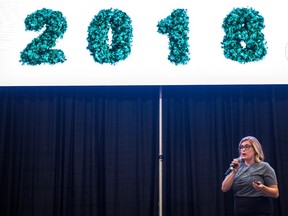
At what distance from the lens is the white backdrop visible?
322 cm

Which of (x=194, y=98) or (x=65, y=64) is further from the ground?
(x=65, y=64)

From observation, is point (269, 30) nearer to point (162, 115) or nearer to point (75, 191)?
point (162, 115)

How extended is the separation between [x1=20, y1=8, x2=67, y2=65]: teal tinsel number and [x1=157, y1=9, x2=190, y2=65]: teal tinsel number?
0.89 m

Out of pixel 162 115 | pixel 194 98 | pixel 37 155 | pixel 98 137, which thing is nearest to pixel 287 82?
pixel 194 98

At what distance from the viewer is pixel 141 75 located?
10.7 feet

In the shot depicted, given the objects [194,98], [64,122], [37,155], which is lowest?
[37,155]

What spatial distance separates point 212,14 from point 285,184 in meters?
1.61

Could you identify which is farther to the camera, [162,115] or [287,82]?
[162,115]

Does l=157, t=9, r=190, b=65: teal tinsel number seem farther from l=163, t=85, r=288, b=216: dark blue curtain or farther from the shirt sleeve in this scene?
the shirt sleeve

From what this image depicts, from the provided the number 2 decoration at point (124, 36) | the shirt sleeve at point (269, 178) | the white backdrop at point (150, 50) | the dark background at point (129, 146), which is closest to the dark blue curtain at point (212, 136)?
the dark background at point (129, 146)

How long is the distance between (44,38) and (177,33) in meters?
1.18

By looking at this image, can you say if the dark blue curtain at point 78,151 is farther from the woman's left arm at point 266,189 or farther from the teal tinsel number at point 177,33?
the woman's left arm at point 266,189

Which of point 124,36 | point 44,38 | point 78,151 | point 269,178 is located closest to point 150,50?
point 124,36

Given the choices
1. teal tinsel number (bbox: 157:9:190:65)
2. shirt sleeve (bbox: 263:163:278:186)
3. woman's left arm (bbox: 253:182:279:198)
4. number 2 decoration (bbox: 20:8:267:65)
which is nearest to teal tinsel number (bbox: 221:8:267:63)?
number 2 decoration (bbox: 20:8:267:65)
